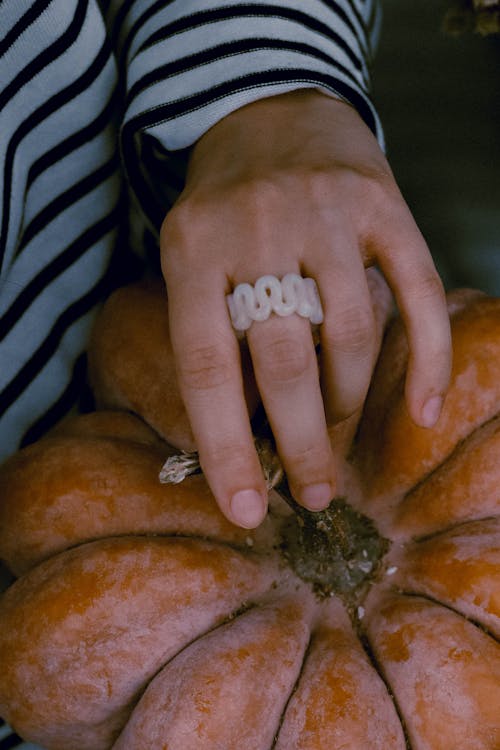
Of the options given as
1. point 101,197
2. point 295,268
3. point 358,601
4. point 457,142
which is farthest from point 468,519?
point 457,142

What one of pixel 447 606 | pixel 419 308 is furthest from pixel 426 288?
pixel 447 606

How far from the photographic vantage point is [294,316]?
1.54ft

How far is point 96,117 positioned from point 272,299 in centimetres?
38

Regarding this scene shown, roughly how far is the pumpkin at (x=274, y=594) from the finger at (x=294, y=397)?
0.17ft

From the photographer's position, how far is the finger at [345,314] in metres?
0.48

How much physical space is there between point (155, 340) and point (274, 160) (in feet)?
0.68

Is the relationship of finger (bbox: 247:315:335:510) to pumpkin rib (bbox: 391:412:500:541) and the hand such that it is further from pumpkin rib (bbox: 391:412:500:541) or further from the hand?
pumpkin rib (bbox: 391:412:500:541)

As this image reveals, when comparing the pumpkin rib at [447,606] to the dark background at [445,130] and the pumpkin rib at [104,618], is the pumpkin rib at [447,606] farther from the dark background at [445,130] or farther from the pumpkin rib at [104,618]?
the dark background at [445,130]

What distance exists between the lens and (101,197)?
2.56ft

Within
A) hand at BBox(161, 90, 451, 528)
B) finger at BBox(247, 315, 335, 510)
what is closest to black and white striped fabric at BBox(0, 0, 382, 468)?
hand at BBox(161, 90, 451, 528)

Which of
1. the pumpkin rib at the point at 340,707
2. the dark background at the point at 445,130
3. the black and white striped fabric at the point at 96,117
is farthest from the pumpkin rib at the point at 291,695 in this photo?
the dark background at the point at 445,130

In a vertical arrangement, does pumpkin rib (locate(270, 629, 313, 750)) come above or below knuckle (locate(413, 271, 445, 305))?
below

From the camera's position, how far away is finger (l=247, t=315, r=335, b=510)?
0.47 m

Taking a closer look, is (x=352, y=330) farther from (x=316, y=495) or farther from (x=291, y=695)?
(x=291, y=695)
